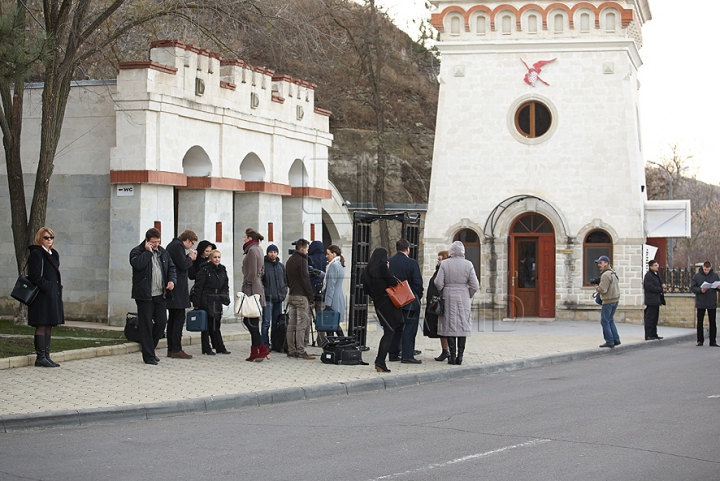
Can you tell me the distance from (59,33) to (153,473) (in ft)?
37.8

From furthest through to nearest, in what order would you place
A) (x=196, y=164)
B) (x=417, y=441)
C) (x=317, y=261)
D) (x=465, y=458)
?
(x=196, y=164) < (x=317, y=261) < (x=417, y=441) < (x=465, y=458)

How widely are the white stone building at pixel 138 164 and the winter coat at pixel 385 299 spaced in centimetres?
608

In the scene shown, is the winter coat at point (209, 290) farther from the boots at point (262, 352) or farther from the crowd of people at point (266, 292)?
the boots at point (262, 352)

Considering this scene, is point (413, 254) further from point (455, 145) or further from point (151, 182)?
point (455, 145)

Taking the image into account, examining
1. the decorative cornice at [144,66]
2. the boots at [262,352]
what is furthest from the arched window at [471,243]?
the boots at [262,352]

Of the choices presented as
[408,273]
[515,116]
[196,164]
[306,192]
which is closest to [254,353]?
[408,273]

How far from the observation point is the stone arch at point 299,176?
84.3ft

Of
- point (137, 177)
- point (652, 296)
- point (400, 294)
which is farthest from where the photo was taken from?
point (652, 296)

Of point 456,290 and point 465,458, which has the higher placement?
point 456,290

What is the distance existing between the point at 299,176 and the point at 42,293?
12.5 meters

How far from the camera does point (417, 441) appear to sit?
9484 mm

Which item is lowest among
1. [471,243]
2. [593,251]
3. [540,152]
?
[593,251]

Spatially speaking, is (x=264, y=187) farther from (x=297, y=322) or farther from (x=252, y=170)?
(x=297, y=322)

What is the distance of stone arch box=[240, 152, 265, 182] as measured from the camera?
23.8 m
